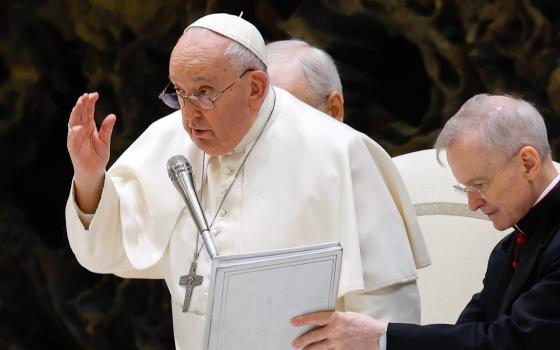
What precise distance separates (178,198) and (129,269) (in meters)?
0.28

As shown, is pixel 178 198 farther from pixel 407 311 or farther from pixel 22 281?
pixel 22 281

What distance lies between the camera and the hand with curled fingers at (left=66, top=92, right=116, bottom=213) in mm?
3719

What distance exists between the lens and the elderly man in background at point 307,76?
490cm

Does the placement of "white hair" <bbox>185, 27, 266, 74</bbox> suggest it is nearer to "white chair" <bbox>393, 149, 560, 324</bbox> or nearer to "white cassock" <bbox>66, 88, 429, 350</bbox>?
"white cassock" <bbox>66, 88, 429, 350</bbox>

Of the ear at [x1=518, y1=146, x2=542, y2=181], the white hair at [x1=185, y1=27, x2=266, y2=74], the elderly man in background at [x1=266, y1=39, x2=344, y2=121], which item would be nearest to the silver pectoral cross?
the white hair at [x1=185, y1=27, x2=266, y2=74]

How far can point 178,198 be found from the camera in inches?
159

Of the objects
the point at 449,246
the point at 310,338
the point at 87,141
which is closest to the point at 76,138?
the point at 87,141

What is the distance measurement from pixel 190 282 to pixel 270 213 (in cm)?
32

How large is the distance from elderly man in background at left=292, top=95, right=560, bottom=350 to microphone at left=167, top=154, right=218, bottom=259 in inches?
13.4

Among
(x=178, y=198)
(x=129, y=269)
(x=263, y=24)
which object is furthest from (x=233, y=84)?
(x=263, y=24)

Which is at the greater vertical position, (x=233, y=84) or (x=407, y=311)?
(x=233, y=84)

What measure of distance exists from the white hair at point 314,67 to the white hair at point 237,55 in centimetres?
108

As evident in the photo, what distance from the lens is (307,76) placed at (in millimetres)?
4938

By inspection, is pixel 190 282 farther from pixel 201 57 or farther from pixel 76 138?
pixel 201 57
